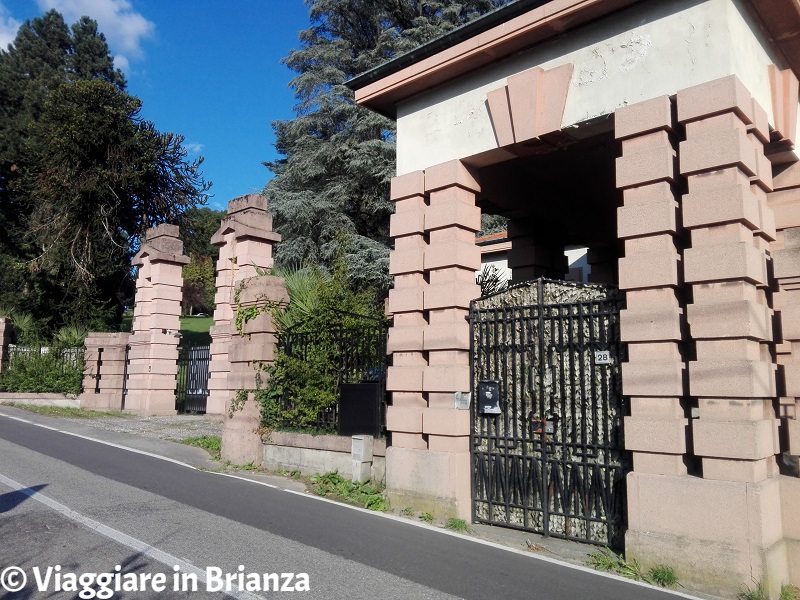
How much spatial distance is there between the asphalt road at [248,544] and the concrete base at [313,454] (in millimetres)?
894

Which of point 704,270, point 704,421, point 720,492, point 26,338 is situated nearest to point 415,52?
point 704,270

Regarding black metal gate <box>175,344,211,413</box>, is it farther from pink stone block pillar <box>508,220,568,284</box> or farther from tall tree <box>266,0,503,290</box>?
pink stone block pillar <box>508,220,568,284</box>

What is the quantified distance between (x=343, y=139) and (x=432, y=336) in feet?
69.6

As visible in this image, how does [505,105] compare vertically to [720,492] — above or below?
above

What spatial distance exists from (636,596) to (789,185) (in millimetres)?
5198

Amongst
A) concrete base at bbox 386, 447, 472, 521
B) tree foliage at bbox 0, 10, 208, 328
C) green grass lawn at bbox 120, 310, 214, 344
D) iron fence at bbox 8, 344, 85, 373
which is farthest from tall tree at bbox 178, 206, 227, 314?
concrete base at bbox 386, 447, 472, 521

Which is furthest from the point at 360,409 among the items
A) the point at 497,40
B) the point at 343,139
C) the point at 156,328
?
the point at 343,139

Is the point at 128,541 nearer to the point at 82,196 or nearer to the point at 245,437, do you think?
the point at 245,437

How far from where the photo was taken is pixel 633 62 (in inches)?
285

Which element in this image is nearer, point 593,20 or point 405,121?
Answer: point 593,20

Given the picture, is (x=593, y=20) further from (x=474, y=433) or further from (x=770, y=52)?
(x=474, y=433)

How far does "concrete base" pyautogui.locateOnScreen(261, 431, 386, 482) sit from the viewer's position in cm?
929

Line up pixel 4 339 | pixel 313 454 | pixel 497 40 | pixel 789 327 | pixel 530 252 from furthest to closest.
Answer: pixel 4 339 < pixel 530 252 < pixel 313 454 < pixel 497 40 < pixel 789 327

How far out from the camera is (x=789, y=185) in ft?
25.9
